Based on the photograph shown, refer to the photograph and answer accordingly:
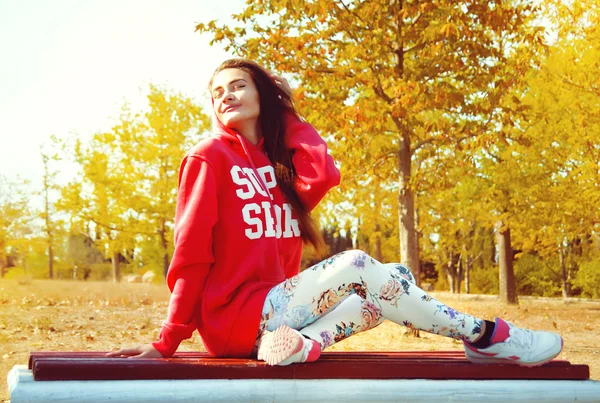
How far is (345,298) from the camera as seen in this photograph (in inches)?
117

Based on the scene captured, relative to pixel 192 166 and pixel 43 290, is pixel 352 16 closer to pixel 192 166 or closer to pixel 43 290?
pixel 192 166

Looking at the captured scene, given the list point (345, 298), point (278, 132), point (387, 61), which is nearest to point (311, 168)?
point (278, 132)

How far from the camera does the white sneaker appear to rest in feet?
9.87

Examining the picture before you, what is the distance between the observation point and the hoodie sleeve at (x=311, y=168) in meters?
3.16

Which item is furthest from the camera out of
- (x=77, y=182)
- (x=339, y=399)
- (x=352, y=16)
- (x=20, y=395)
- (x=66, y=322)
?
(x=77, y=182)

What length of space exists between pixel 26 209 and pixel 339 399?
80.2ft

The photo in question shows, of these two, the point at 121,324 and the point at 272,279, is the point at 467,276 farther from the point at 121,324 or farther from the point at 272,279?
the point at 272,279

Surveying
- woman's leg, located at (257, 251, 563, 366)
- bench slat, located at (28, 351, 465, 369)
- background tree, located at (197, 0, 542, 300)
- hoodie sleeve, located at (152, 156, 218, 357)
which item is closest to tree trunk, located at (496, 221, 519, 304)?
background tree, located at (197, 0, 542, 300)

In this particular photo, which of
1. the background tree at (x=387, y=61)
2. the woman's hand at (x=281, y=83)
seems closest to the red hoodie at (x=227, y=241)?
the woman's hand at (x=281, y=83)

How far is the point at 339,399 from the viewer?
2775mm

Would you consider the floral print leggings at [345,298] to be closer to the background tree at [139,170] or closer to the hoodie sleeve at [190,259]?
the hoodie sleeve at [190,259]

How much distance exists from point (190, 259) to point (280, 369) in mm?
584

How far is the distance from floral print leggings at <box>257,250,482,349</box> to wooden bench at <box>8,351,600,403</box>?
0.53ft

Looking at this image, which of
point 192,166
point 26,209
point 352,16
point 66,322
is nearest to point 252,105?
point 192,166
